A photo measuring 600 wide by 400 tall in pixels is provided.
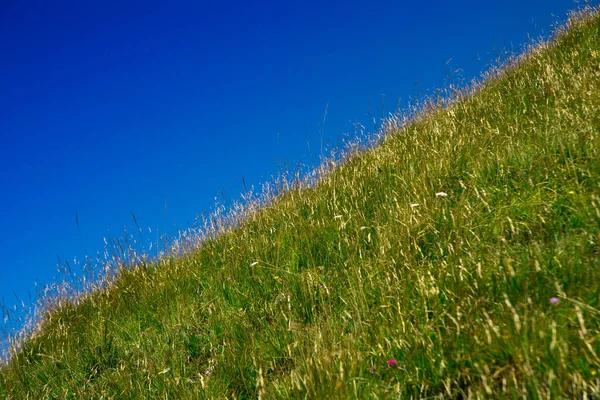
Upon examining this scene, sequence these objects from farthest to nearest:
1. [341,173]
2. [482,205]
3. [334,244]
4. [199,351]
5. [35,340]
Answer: [341,173] → [35,340] → [334,244] → [199,351] → [482,205]

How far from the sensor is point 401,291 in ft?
10.3

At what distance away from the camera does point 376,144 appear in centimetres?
877

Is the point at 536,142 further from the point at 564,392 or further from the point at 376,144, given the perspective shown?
the point at 376,144

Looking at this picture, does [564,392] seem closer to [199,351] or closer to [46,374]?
[199,351]

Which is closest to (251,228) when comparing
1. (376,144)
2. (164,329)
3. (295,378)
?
(164,329)

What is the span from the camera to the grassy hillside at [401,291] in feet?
7.58

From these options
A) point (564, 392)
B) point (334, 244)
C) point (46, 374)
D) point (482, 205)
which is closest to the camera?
point (564, 392)

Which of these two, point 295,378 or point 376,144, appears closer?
point 295,378

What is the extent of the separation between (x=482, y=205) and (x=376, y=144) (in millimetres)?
4993

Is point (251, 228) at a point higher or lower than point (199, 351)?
higher

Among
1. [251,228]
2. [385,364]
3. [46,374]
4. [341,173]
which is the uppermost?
[341,173]

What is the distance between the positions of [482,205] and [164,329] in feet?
10.5

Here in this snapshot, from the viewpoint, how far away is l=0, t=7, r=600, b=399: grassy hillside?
2.31 meters

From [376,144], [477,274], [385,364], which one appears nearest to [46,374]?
[385,364]
